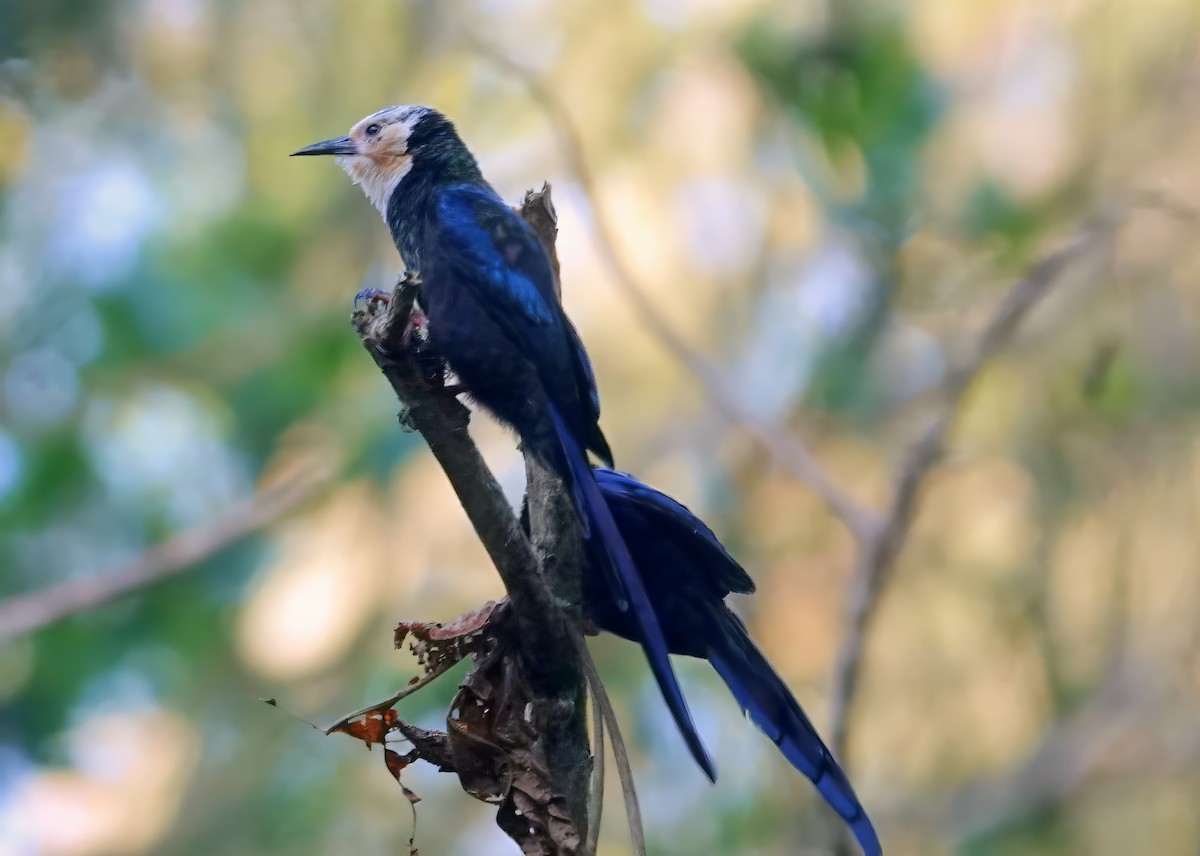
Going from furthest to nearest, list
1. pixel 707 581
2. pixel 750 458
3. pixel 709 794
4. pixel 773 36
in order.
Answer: pixel 773 36, pixel 750 458, pixel 709 794, pixel 707 581

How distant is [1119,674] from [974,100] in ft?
7.46

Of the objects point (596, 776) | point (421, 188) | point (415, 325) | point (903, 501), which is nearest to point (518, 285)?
point (415, 325)

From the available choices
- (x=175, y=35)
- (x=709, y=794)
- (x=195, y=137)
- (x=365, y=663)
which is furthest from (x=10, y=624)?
(x=709, y=794)

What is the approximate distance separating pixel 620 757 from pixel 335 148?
1381 millimetres

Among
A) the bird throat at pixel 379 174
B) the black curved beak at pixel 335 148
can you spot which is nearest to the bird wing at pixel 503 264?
the bird throat at pixel 379 174

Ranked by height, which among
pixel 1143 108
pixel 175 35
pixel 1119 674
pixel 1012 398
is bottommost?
pixel 1119 674

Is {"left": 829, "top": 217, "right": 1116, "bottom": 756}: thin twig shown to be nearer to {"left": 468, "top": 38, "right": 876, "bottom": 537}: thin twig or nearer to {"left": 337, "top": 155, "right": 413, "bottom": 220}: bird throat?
{"left": 468, "top": 38, "right": 876, "bottom": 537}: thin twig

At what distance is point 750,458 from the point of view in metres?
4.30

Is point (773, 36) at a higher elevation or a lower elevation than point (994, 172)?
higher

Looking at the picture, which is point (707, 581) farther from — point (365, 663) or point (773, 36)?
point (773, 36)

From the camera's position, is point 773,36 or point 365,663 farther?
point 773,36

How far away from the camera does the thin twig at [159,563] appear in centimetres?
412

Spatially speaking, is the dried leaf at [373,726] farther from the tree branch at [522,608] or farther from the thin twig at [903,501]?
the thin twig at [903,501]

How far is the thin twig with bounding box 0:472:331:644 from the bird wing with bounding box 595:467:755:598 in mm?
2424
